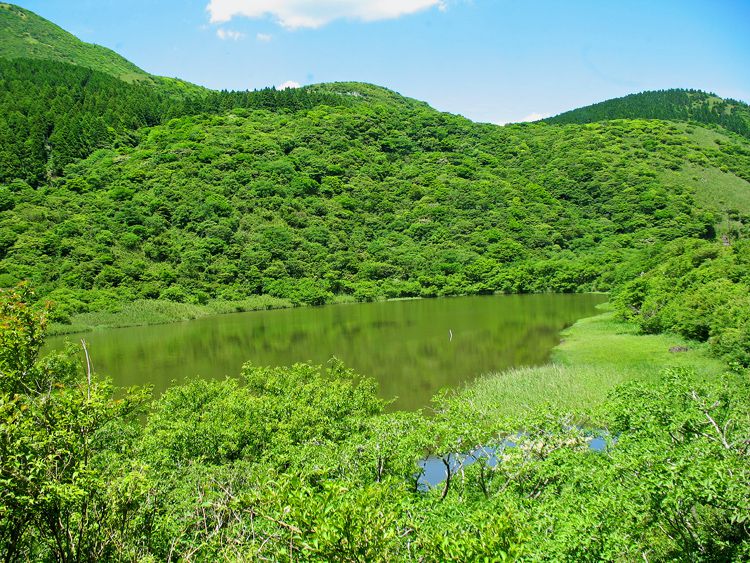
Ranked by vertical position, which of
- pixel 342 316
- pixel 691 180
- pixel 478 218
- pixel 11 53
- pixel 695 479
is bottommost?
pixel 342 316

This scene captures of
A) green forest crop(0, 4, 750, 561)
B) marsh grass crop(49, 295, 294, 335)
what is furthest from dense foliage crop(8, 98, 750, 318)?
marsh grass crop(49, 295, 294, 335)

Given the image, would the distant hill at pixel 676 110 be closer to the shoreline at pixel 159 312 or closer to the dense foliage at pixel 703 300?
the shoreline at pixel 159 312

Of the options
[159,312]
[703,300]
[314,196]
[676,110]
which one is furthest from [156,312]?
[676,110]

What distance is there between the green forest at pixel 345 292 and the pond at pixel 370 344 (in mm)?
4642

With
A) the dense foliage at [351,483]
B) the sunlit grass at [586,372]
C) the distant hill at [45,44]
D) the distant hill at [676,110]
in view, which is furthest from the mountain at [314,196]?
the dense foliage at [351,483]

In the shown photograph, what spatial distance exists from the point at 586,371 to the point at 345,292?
2517 inches

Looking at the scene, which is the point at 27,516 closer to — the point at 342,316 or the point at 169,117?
the point at 342,316

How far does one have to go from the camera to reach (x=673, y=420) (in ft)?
32.8

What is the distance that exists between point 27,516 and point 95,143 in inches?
4917

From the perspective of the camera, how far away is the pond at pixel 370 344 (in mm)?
32312

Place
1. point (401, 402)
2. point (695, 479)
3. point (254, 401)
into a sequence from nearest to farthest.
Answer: point (695, 479), point (254, 401), point (401, 402)

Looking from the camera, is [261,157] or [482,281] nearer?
[482,281]

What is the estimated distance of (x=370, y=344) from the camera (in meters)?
41.7

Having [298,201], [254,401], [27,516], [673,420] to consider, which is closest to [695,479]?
[673,420]
